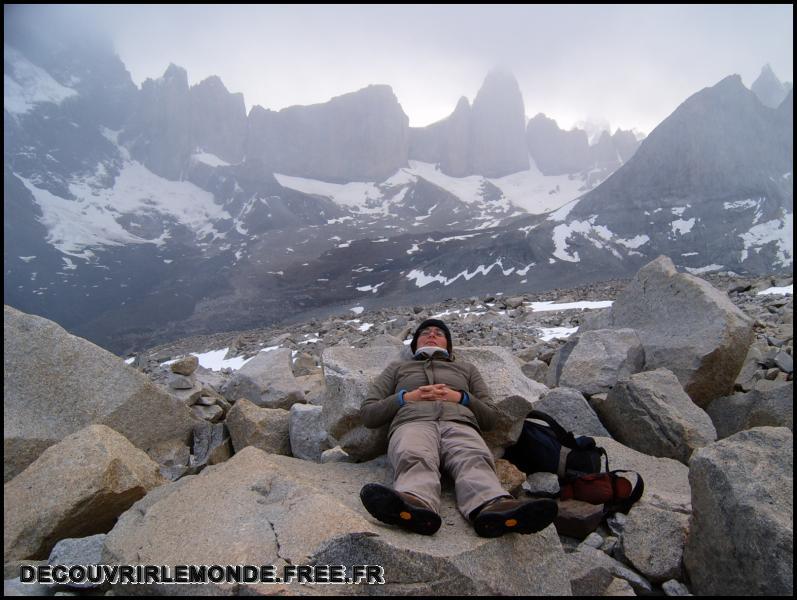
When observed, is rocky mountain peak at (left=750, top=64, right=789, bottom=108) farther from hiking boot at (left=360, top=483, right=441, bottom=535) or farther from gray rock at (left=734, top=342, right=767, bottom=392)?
hiking boot at (left=360, top=483, right=441, bottom=535)

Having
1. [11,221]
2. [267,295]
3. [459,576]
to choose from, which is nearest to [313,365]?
[459,576]

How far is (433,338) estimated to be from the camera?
16.9 feet

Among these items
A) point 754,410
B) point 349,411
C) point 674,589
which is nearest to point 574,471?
point 674,589

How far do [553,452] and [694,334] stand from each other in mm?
3409

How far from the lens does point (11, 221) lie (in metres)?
110

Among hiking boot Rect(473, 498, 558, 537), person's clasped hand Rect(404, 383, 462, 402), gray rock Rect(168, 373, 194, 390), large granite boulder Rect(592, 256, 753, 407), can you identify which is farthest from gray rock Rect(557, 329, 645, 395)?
gray rock Rect(168, 373, 194, 390)

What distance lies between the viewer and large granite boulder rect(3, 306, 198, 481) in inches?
190

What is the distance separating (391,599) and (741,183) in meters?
101

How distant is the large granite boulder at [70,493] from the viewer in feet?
11.5

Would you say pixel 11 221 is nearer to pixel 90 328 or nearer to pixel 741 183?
pixel 90 328

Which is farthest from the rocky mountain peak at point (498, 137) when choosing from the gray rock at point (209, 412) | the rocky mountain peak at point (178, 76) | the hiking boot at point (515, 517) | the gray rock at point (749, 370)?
the hiking boot at point (515, 517)

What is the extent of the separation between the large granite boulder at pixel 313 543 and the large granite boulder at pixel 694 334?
427 centimetres

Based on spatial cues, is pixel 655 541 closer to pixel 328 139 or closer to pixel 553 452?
pixel 553 452

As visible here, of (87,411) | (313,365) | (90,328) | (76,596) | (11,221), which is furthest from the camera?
(11,221)
